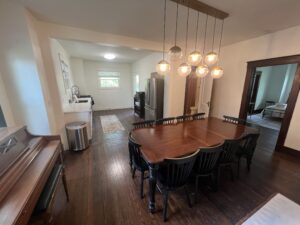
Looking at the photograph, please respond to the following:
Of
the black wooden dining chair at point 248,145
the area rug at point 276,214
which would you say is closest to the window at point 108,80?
the black wooden dining chair at point 248,145

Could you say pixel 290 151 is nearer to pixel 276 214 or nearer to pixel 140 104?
pixel 276 214

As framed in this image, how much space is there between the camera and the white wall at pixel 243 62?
274cm

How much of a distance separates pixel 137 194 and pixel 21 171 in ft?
4.59

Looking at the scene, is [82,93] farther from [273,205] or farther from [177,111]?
[273,205]

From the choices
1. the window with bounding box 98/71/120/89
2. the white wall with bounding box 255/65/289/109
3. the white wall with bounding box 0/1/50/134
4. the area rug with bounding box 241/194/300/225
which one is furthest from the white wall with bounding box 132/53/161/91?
the white wall with bounding box 255/65/289/109

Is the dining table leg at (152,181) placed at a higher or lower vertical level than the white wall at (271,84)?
lower

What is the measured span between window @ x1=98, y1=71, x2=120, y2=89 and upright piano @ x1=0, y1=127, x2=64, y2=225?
586 cm

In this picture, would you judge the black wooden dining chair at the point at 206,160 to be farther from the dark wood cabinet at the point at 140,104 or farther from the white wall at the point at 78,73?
the white wall at the point at 78,73

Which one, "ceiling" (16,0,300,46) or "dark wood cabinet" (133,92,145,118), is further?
"dark wood cabinet" (133,92,145,118)

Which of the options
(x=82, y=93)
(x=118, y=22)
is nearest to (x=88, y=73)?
(x=82, y=93)

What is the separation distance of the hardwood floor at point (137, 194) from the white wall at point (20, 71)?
1.11 meters

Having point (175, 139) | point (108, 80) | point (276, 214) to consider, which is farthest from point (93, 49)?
point (276, 214)

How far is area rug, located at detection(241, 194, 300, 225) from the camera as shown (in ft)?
3.98

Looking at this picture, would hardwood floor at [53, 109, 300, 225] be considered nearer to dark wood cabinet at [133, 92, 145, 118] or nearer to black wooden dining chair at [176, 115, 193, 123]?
black wooden dining chair at [176, 115, 193, 123]
